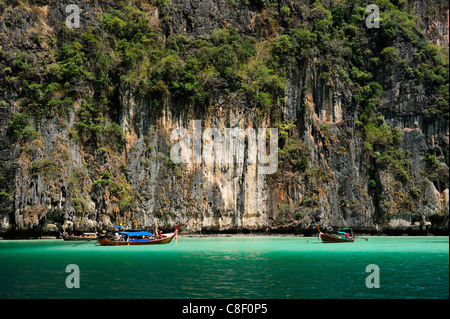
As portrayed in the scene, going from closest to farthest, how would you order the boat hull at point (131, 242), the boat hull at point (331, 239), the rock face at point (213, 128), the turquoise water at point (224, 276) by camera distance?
the turquoise water at point (224, 276) < the boat hull at point (131, 242) < the boat hull at point (331, 239) < the rock face at point (213, 128)

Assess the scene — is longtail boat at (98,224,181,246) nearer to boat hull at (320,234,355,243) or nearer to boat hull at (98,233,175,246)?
boat hull at (98,233,175,246)

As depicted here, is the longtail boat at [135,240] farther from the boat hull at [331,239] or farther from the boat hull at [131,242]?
the boat hull at [331,239]

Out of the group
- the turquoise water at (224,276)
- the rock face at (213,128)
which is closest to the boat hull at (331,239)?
the rock face at (213,128)

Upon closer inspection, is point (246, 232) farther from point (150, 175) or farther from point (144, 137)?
point (144, 137)

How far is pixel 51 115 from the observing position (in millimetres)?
32594

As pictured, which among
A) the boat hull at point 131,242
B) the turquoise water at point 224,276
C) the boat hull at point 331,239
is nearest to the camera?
the turquoise water at point 224,276

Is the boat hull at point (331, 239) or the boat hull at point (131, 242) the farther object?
the boat hull at point (331, 239)

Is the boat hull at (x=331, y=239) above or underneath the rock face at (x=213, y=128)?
underneath

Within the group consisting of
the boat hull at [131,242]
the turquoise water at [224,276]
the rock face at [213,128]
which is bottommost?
the boat hull at [131,242]

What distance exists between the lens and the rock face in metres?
32.1

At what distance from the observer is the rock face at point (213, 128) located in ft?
105

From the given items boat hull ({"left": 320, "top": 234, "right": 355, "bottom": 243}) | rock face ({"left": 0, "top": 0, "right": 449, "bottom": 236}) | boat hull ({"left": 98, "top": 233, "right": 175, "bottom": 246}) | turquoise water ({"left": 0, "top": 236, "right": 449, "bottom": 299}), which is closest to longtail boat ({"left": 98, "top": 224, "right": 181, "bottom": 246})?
boat hull ({"left": 98, "top": 233, "right": 175, "bottom": 246})

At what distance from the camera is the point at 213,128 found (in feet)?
121

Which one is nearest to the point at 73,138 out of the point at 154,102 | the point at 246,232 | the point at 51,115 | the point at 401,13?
the point at 51,115
